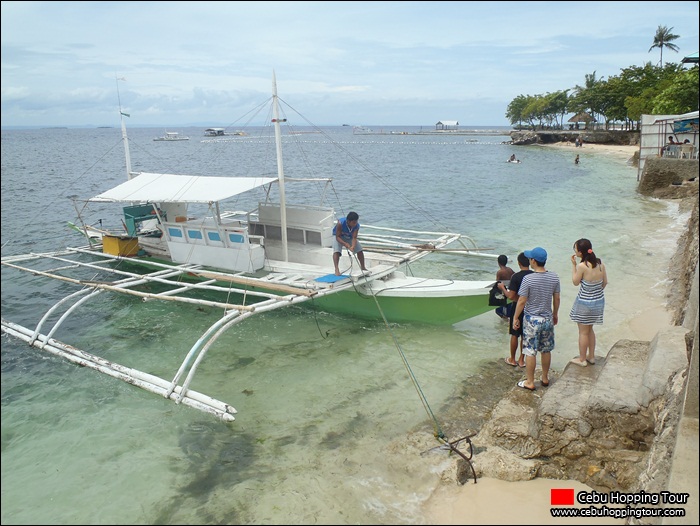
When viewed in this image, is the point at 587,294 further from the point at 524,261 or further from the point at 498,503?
the point at 498,503

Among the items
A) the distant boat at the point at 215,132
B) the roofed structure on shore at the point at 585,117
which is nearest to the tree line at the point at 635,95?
the roofed structure on shore at the point at 585,117

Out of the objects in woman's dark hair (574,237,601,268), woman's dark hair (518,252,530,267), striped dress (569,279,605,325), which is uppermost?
woman's dark hair (574,237,601,268)

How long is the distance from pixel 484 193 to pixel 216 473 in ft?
105

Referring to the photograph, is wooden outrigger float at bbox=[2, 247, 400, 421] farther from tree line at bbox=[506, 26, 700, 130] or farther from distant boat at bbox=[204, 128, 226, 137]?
distant boat at bbox=[204, 128, 226, 137]

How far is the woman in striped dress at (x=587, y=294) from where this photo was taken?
6504 millimetres

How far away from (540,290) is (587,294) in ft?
2.54

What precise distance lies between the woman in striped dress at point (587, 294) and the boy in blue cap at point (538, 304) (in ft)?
1.17

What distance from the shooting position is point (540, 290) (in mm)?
6445

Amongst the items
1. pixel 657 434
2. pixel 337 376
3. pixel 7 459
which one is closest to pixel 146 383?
pixel 7 459

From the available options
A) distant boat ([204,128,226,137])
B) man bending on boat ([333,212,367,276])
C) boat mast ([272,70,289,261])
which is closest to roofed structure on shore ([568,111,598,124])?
boat mast ([272,70,289,261])

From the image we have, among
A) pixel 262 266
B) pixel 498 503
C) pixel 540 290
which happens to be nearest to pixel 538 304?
pixel 540 290

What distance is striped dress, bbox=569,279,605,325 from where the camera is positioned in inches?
260

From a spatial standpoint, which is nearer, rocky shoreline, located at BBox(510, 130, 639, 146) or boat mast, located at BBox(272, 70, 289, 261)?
boat mast, located at BBox(272, 70, 289, 261)

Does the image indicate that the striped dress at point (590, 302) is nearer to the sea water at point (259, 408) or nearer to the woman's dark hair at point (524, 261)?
the woman's dark hair at point (524, 261)
